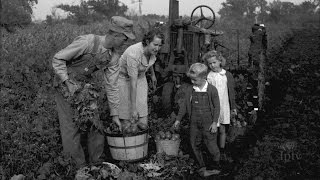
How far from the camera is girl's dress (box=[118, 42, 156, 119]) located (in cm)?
484

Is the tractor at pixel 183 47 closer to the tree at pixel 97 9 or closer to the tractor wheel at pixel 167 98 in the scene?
the tractor wheel at pixel 167 98

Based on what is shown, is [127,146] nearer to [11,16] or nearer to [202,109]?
[202,109]

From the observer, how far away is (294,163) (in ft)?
16.4

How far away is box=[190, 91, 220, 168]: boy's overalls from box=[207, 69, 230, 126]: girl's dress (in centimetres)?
49

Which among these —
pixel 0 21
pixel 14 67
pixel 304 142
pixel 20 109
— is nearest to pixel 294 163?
pixel 304 142

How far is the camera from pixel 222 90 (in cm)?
540

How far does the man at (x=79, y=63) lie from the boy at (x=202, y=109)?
1.13m

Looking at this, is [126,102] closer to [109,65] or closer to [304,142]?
[109,65]

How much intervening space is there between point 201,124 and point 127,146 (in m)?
1.05

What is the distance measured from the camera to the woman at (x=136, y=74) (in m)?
4.78

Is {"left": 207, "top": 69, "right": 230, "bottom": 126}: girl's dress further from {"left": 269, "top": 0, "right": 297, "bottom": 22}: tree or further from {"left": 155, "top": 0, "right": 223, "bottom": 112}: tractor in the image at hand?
{"left": 269, "top": 0, "right": 297, "bottom": 22}: tree

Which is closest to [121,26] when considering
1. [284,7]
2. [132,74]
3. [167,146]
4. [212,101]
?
[132,74]

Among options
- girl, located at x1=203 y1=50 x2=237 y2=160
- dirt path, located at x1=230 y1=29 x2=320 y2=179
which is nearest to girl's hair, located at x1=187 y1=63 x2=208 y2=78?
girl, located at x1=203 y1=50 x2=237 y2=160

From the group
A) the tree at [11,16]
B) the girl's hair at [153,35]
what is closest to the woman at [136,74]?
the girl's hair at [153,35]
